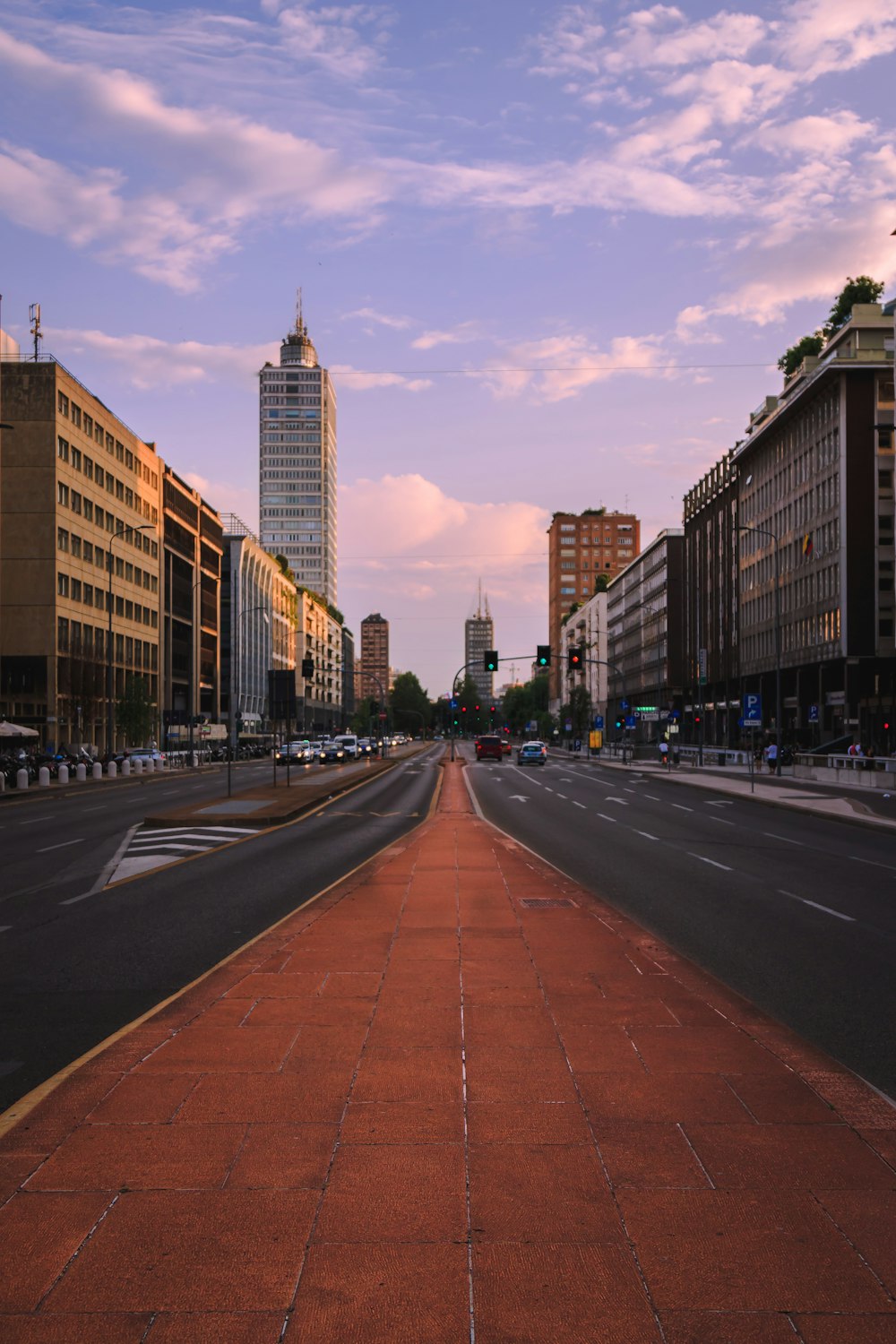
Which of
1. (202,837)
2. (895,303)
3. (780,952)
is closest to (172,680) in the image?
(895,303)

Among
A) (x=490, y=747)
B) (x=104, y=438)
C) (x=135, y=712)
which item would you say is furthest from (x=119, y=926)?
(x=104, y=438)

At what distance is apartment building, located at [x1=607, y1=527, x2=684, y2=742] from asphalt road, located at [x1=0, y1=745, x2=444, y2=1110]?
272ft

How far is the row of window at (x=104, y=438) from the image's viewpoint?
75438 mm

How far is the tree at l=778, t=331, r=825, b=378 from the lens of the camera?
318 feet

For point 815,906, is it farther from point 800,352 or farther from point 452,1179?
point 800,352

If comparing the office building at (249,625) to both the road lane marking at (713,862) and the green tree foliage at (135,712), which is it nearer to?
the green tree foliage at (135,712)

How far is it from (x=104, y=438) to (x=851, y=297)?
61.3 metres

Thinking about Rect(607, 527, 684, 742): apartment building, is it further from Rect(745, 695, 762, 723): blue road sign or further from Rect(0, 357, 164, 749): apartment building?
Rect(745, 695, 762, 723): blue road sign

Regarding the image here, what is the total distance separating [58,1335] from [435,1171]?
1.76m

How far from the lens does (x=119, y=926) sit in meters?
12.8

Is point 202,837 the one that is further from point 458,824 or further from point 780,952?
point 780,952

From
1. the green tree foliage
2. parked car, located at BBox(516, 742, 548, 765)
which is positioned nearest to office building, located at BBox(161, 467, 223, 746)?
the green tree foliage

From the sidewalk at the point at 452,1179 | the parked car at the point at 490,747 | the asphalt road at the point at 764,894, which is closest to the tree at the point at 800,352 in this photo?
the parked car at the point at 490,747

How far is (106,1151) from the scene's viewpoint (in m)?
5.07
